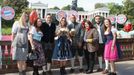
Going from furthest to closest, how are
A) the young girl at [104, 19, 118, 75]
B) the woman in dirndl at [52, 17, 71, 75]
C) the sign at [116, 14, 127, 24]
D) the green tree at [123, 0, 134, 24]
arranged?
the green tree at [123, 0, 134, 24] < the sign at [116, 14, 127, 24] < the young girl at [104, 19, 118, 75] < the woman in dirndl at [52, 17, 71, 75]

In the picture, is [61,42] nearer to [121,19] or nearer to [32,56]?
[32,56]

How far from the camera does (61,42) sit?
10320 mm

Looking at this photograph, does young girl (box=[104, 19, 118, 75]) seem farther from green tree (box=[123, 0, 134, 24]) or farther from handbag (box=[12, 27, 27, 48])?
green tree (box=[123, 0, 134, 24])

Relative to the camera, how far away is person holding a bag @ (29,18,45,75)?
9742 millimetres

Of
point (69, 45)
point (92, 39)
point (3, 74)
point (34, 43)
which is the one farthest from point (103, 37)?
point (3, 74)

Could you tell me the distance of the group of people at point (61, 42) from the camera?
9.71m

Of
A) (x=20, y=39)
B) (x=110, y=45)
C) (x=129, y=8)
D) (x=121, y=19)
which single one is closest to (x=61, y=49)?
(x=20, y=39)

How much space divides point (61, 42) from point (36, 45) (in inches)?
32.0

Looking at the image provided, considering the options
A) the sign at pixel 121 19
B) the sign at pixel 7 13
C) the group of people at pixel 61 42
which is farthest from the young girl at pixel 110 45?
the sign at pixel 121 19

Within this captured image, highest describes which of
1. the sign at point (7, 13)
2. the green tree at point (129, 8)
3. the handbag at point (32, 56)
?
the sign at point (7, 13)

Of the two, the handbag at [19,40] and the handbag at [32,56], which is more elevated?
the handbag at [19,40]

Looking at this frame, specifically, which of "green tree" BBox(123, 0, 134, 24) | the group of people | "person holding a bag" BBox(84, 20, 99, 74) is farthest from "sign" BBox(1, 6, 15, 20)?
"green tree" BBox(123, 0, 134, 24)

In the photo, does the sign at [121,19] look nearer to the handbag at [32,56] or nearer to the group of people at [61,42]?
the group of people at [61,42]

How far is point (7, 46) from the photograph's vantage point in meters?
11.0
